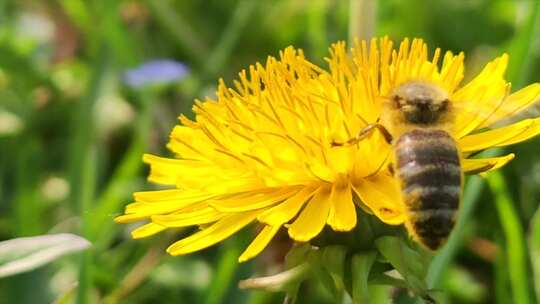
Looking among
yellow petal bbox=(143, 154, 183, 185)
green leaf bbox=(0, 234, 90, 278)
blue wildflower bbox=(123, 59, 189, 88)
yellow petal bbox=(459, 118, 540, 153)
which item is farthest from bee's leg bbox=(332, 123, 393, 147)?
blue wildflower bbox=(123, 59, 189, 88)

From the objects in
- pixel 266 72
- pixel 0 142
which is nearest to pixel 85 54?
pixel 0 142

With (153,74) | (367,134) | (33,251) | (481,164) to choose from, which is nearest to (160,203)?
(33,251)

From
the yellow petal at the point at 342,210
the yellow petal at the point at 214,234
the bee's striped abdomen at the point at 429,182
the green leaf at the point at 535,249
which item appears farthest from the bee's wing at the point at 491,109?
the green leaf at the point at 535,249

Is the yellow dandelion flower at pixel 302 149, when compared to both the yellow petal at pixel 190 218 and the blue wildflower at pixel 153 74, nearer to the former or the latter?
the yellow petal at pixel 190 218

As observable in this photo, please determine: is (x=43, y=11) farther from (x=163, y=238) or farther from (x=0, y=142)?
(x=163, y=238)

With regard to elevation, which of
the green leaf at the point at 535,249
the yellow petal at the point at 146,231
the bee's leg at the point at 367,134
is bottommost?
the green leaf at the point at 535,249

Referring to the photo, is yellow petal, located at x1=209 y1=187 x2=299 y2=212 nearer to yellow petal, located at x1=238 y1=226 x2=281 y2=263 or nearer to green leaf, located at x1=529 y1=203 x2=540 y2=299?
yellow petal, located at x1=238 y1=226 x2=281 y2=263
